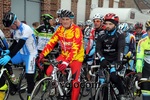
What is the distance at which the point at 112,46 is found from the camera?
206 inches

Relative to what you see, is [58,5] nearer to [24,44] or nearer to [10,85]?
[10,85]

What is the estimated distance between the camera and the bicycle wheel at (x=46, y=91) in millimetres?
5008

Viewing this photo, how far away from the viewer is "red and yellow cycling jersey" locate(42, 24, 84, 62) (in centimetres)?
522

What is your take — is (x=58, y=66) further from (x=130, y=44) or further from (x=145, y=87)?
(x=130, y=44)

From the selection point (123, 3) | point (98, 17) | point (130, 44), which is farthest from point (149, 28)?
point (123, 3)

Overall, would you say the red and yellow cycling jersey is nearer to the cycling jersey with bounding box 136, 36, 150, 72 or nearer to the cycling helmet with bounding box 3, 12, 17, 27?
the cycling helmet with bounding box 3, 12, 17, 27

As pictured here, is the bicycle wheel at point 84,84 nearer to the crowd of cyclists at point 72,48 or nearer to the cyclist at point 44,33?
the crowd of cyclists at point 72,48

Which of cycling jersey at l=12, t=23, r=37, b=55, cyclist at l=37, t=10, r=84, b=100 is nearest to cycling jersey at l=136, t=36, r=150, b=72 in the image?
cyclist at l=37, t=10, r=84, b=100

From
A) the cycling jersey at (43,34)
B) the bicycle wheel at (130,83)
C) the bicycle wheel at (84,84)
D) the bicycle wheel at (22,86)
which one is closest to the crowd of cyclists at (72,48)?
the bicycle wheel at (22,86)

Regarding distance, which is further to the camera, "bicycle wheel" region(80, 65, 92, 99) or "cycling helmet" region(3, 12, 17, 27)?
"bicycle wheel" region(80, 65, 92, 99)

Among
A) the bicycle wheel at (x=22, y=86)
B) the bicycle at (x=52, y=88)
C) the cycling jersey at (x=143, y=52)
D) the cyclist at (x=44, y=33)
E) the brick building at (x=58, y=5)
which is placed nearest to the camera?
the cycling jersey at (x=143, y=52)

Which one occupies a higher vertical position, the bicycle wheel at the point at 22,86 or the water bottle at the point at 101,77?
the water bottle at the point at 101,77

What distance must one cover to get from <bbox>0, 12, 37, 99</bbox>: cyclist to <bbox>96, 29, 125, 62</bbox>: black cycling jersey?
1318 mm

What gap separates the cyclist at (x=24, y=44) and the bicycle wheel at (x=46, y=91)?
1.43ft
